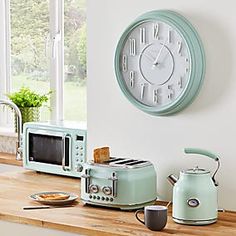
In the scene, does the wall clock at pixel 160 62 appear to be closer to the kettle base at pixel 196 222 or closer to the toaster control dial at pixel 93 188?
the toaster control dial at pixel 93 188

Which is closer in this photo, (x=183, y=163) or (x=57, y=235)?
(x=57, y=235)

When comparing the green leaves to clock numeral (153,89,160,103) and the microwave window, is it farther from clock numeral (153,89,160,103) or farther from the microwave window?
clock numeral (153,89,160,103)

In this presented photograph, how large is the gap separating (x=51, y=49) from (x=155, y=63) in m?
1.34

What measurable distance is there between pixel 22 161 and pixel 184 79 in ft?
4.49

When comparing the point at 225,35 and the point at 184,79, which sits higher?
the point at 225,35

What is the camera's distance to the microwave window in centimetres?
354

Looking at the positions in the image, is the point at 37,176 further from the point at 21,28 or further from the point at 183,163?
the point at 21,28

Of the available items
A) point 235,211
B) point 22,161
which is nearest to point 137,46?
point 235,211


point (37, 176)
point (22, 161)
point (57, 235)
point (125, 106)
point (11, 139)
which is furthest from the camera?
point (11, 139)

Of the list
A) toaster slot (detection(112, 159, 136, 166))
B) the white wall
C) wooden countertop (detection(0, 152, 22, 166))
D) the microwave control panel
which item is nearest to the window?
wooden countertop (detection(0, 152, 22, 166))

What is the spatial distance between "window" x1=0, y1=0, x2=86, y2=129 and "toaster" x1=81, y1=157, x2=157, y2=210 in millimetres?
1180

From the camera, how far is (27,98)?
4.03m

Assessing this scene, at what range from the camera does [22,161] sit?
12.8ft

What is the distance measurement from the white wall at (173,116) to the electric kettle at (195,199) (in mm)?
191
